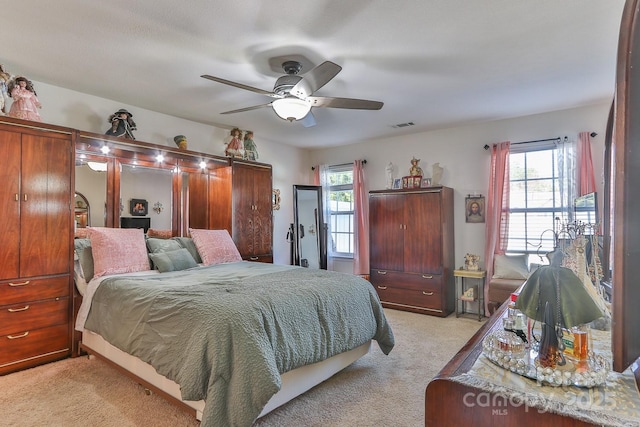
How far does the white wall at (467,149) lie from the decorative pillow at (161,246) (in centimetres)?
320

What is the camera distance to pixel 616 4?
2.10m

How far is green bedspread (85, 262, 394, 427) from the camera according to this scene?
5.82 feet

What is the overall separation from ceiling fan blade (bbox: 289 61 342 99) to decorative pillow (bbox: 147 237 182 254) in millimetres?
2170

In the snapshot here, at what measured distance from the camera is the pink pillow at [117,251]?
3.08m

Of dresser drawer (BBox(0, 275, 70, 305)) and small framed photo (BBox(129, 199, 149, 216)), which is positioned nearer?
dresser drawer (BBox(0, 275, 70, 305))

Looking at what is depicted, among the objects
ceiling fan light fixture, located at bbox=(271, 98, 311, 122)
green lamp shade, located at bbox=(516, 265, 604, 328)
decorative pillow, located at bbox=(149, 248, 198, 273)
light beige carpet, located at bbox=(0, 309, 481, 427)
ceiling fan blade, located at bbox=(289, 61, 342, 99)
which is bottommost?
light beige carpet, located at bbox=(0, 309, 481, 427)

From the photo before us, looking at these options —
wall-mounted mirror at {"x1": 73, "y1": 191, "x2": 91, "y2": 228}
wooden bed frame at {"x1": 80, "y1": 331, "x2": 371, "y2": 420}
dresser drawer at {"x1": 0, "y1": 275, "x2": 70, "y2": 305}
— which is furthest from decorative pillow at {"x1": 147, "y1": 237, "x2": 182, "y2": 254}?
wooden bed frame at {"x1": 80, "y1": 331, "x2": 371, "y2": 420}

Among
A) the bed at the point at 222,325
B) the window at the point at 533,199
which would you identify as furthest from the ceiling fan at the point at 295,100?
the window at the point at 533,199

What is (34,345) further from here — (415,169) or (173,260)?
(415,169)

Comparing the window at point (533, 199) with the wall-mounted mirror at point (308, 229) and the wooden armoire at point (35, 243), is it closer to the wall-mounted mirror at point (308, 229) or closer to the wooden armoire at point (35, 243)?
the wall-mounted mirror at point (308, 229)

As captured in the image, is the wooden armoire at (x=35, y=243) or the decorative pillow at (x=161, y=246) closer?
the wooden armoire at (x=35, y=243)

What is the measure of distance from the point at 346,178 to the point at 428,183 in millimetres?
1590

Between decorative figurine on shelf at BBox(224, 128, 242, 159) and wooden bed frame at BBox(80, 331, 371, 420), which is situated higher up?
decorative figurine on shelf at BBox(224, 128, 242, 159)

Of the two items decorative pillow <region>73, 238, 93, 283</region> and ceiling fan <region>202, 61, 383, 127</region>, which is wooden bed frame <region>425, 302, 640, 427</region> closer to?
ceiling fan <region>202, 61, 383, 127</region>
